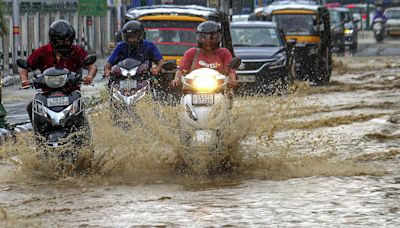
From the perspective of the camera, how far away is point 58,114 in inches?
456

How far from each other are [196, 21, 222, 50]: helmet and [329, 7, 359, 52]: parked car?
3952cm

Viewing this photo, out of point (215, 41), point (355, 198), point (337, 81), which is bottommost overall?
point (337, 81)

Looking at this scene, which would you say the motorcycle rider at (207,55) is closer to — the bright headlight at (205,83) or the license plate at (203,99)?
the bright headlight at (205,83)

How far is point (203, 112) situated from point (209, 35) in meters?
1.45

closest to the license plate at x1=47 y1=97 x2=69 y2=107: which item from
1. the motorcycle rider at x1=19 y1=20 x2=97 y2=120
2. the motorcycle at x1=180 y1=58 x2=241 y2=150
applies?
the motorcycle rider at x1=19 y1=20 x2=97 y2=120

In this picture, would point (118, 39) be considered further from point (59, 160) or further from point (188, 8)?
point (59, 160)

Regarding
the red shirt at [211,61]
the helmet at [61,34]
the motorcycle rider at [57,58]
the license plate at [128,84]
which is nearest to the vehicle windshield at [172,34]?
the license plate at [128,84]

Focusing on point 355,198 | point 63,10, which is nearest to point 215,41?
point 355,198

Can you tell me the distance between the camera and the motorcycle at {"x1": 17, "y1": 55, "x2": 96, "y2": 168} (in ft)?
38.0

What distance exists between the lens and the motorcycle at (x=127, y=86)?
547 inches

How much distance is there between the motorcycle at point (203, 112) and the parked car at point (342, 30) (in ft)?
133

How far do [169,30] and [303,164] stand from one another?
9.03m

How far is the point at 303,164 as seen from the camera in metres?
12.6

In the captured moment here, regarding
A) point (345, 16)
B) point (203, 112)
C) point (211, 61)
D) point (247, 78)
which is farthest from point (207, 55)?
point (345, 16)
